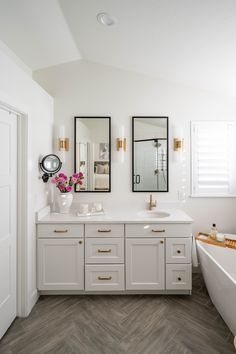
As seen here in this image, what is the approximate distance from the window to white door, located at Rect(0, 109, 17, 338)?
219 centimetres

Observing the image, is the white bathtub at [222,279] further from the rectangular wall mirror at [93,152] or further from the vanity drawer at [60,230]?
the rectangular wall mirror at [93,152]

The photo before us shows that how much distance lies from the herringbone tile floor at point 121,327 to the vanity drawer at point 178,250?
44 centimetres

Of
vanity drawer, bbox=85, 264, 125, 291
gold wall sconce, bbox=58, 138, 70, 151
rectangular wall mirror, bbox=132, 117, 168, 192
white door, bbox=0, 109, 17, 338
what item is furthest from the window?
white door, bbox=0, 109, 17, 338

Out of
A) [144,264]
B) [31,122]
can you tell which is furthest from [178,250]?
[31,122]

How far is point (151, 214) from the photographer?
2.89m

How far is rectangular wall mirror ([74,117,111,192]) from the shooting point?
9.75 ft

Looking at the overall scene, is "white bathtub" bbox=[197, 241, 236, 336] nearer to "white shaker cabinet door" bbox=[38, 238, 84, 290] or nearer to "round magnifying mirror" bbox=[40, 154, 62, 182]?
"white shaker cabinet door" bbox=[38, 238, 84, 290]

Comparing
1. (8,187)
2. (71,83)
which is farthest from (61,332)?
(71,83)

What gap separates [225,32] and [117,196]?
2080mm

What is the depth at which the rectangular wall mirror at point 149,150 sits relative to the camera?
2979 mm

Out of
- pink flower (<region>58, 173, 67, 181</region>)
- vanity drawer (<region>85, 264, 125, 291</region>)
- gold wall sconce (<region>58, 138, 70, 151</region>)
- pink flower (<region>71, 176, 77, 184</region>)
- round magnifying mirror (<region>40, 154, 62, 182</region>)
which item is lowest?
vanity drawer (<region>85, 264, 125, 291</region>)

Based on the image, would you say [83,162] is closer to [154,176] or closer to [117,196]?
[117,196]

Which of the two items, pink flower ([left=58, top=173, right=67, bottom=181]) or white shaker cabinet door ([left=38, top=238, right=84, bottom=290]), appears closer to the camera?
white shaker cabinet door ([left=38, top=238, right=84, bottom=290])

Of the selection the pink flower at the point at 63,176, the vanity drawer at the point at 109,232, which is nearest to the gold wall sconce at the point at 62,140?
the pink flower at the point at 63,176
